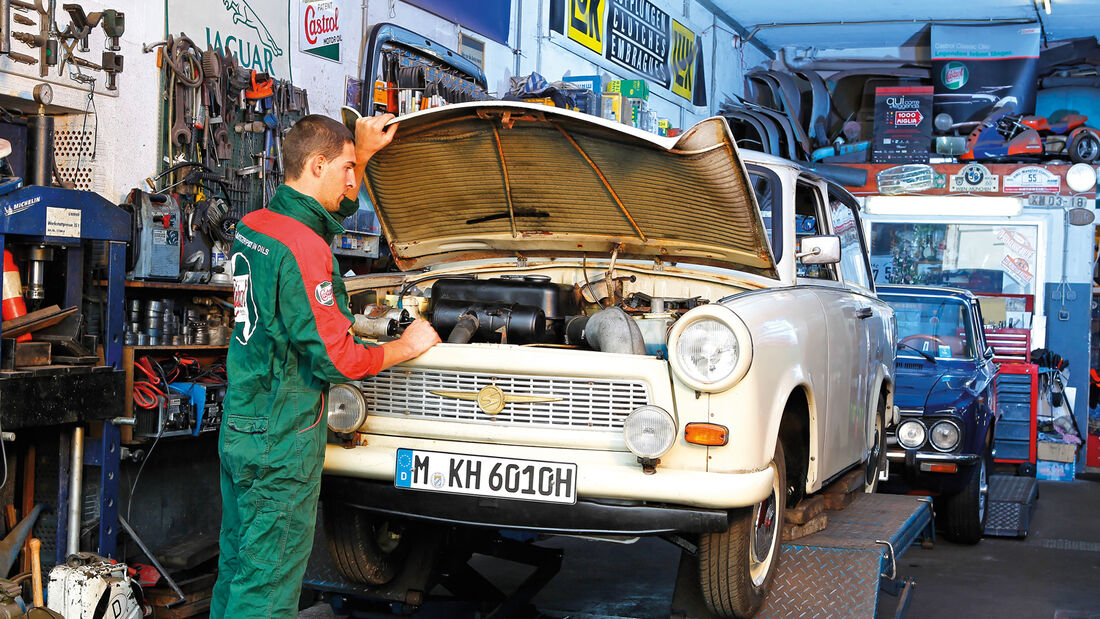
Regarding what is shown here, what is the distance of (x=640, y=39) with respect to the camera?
35.0ft

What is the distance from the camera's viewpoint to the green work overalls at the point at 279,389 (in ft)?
9.33

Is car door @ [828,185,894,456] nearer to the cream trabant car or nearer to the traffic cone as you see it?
the cream trabant car

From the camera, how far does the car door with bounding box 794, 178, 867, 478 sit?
12.6 feet

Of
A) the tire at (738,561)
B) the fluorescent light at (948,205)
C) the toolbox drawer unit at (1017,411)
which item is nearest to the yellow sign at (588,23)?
the fluorescent light at (948,205)

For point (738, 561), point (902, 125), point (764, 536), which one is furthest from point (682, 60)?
point (738, 561)

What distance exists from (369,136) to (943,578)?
3860mm

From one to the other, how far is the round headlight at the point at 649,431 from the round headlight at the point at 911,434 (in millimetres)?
3564

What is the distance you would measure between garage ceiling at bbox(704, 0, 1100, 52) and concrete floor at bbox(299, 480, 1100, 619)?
26.6ft

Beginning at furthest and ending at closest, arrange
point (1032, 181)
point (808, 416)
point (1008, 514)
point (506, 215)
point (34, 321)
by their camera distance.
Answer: point (1032, 181) → point (1008, 514) → point (506, 215) → point (34, 321) → point (808, 416)

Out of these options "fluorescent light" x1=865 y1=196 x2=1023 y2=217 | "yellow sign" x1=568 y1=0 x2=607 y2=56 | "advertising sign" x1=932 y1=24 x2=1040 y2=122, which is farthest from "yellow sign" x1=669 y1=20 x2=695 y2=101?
"advertising sign" x1=932 y1=24 x2=1040 y2=122

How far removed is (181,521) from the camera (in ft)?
17.3

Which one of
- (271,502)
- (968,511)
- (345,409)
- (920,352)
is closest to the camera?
(271,502)

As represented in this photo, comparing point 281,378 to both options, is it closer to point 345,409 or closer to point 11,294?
point 345,409

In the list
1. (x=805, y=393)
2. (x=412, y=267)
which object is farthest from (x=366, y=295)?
(x=805, y=393)
